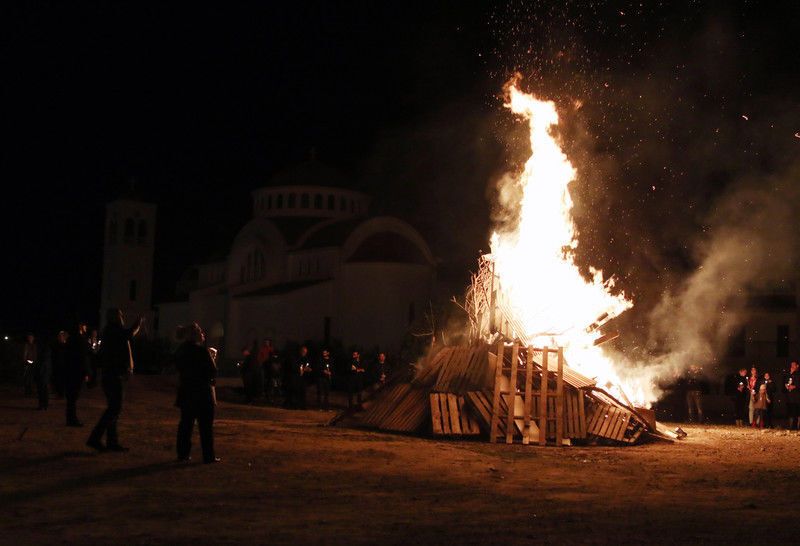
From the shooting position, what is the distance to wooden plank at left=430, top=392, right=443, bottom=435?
57.8 ft

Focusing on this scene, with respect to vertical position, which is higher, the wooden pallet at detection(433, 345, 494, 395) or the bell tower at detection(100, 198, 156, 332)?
the bell tower at detection(100, 198, 156, 332)

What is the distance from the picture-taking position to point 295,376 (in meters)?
26.3

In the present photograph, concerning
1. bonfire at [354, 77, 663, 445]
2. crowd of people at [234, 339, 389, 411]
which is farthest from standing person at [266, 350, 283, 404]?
bonfire at [354, 77, 663, 445]

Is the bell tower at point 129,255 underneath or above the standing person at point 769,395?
above

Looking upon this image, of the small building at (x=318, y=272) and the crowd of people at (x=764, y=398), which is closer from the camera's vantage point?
the crowd of people at (x=764, y=398)

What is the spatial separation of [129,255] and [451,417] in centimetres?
6338

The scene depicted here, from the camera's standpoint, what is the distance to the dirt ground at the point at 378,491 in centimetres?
827

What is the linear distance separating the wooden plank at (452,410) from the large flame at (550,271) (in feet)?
8.45

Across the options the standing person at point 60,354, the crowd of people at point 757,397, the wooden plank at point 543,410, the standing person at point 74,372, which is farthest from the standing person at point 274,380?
the wooden plank at point 543,410

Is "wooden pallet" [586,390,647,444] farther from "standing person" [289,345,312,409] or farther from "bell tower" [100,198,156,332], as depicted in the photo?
"bell tower" [100,198,156,332]

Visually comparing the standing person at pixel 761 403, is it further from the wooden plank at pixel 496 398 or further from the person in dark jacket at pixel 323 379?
the person in dark jacket at pixel 323 379

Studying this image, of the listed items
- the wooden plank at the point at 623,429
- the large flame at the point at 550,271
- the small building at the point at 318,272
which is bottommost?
the wooden plank at the point at 623,429

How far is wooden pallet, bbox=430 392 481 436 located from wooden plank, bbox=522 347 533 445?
862 mm

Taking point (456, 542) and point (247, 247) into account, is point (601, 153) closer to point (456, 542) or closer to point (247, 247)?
point (456, 542)
